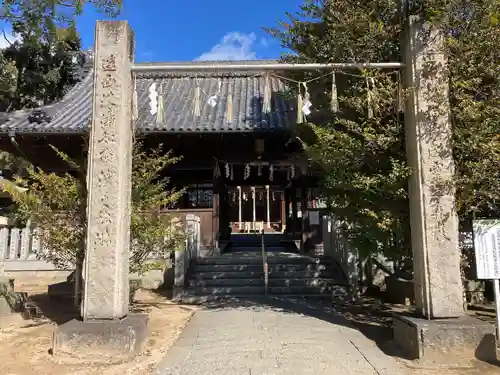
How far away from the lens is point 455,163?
5984 mm

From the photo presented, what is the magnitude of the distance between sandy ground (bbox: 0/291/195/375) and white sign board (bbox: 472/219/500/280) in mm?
4500

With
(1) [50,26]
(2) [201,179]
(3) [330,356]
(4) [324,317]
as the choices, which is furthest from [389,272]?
(1) [50,26]

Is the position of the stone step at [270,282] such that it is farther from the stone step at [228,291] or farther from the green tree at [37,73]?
the green tree at [37,73]

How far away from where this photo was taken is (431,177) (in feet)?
19.0

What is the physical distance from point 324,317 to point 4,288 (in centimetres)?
623

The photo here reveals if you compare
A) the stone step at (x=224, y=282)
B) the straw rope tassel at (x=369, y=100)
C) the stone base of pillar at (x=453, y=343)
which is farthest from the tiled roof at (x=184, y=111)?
the stone base of pillar at (x=453, y=343)

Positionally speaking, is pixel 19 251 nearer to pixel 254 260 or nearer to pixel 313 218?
pixel 254 260

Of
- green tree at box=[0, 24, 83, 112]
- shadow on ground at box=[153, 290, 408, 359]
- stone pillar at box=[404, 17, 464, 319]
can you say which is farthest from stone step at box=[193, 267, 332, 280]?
green tree at box=[0, 24, 83, 112]

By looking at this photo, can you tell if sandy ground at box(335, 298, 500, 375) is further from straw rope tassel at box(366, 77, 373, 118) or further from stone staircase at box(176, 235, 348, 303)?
straw rope tassel at box(366, 77, 373, 118)

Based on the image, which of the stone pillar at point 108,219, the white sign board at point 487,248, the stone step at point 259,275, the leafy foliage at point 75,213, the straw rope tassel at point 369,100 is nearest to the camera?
the white sign board at point 487,248

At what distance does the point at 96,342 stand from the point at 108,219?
5.53ft

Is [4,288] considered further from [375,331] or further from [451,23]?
[451,23]

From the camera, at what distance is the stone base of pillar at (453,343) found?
16.9ft

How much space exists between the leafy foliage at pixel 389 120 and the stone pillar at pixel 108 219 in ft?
10.3
